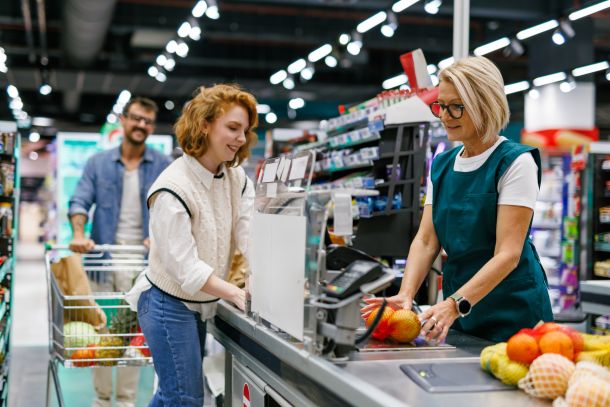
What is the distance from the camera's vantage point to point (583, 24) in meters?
14.1

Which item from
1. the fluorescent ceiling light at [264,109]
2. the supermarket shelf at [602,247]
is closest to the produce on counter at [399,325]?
the supermarket shelf at [602,247]

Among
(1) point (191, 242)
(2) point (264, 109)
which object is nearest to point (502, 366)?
(1) point (191, 242)

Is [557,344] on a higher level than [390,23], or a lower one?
lower

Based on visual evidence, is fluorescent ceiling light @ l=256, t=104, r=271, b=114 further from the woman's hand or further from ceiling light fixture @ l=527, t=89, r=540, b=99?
the woman's hand

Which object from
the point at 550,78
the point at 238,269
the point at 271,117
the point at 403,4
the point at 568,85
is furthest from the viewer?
the point at 271,117

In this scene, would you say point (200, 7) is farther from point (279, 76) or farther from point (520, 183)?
point (520, 183)

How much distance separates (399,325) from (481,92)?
2.43 ft

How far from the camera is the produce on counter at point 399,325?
231cm

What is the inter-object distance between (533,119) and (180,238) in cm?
1334

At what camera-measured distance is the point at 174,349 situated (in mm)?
2844

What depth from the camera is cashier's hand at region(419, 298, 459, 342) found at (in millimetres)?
2266

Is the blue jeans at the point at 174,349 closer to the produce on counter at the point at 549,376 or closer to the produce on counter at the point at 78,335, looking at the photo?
the produce on counter at the point at 78,335

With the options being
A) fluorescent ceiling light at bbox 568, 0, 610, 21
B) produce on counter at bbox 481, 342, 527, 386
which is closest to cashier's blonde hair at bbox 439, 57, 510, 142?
produce on counter at bbox 481, 342, 527, 386

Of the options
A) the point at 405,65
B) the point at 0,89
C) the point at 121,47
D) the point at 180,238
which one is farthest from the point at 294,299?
the point at 0,89
